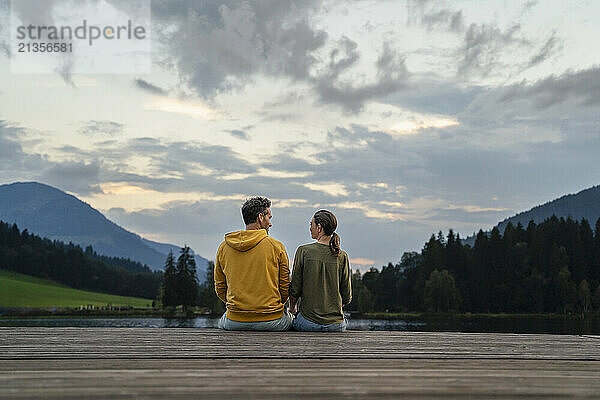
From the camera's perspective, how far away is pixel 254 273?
8.34m

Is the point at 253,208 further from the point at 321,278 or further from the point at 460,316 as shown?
the point at 460,316

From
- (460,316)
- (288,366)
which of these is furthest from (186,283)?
(288,366)

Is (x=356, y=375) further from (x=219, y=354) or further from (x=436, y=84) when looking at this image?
(x=436, y=84)

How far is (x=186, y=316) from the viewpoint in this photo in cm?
9656

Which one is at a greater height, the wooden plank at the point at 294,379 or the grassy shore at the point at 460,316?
the wooden plank at the point at 294,379

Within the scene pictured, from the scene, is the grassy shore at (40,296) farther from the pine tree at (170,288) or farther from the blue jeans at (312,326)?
the blue jeans at (312,326)

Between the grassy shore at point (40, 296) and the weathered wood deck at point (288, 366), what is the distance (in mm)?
126270

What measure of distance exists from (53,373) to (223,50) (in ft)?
162

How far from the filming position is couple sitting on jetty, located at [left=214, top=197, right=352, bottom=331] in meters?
8.33

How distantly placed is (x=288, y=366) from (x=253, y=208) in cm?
382

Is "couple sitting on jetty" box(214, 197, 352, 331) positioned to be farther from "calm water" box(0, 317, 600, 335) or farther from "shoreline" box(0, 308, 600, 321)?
"shoreline" box(0, 308, 600, 321)

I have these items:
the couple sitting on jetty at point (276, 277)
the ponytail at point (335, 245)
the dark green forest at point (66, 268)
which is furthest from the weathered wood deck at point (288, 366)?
the dark green forest at point (66, 268)

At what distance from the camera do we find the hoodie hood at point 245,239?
817cm

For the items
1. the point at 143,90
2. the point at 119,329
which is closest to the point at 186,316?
the point at 143,90
